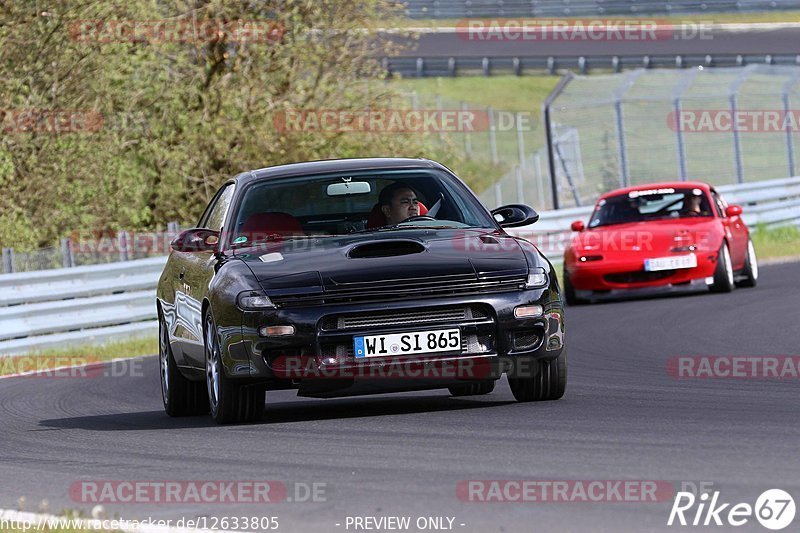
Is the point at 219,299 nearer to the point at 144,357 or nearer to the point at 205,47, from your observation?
the point at 144,357

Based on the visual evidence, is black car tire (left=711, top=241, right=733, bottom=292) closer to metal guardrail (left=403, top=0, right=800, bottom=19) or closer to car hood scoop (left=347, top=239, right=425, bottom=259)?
car hood scoop (left=347, top=239, right=425, bottom=259)

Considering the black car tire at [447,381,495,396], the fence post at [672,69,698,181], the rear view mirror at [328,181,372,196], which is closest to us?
the rear view mirror at [328,181,372,196]

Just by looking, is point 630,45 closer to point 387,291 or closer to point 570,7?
point 570,7

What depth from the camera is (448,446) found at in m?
7.94

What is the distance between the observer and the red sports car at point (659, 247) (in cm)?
1880

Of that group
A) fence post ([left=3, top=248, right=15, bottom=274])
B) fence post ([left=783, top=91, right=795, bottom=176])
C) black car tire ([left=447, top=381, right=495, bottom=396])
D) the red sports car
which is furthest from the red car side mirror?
fence post ([left=783, top=91, right=795, bottom=176])

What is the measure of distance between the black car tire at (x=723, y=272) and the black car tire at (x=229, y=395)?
1027cm

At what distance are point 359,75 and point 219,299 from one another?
20.0 metres

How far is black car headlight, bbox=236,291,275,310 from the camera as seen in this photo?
29.3 ft

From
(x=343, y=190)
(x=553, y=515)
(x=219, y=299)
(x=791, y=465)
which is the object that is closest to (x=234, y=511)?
(x=553, y=515)

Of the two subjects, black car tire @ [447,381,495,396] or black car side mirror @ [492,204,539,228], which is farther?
black car tire @ [447,381,495,396]

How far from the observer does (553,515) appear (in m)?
5.95

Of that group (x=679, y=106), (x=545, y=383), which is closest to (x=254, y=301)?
(x=545, y=383)

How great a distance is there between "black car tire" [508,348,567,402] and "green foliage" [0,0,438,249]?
48.0 feet
